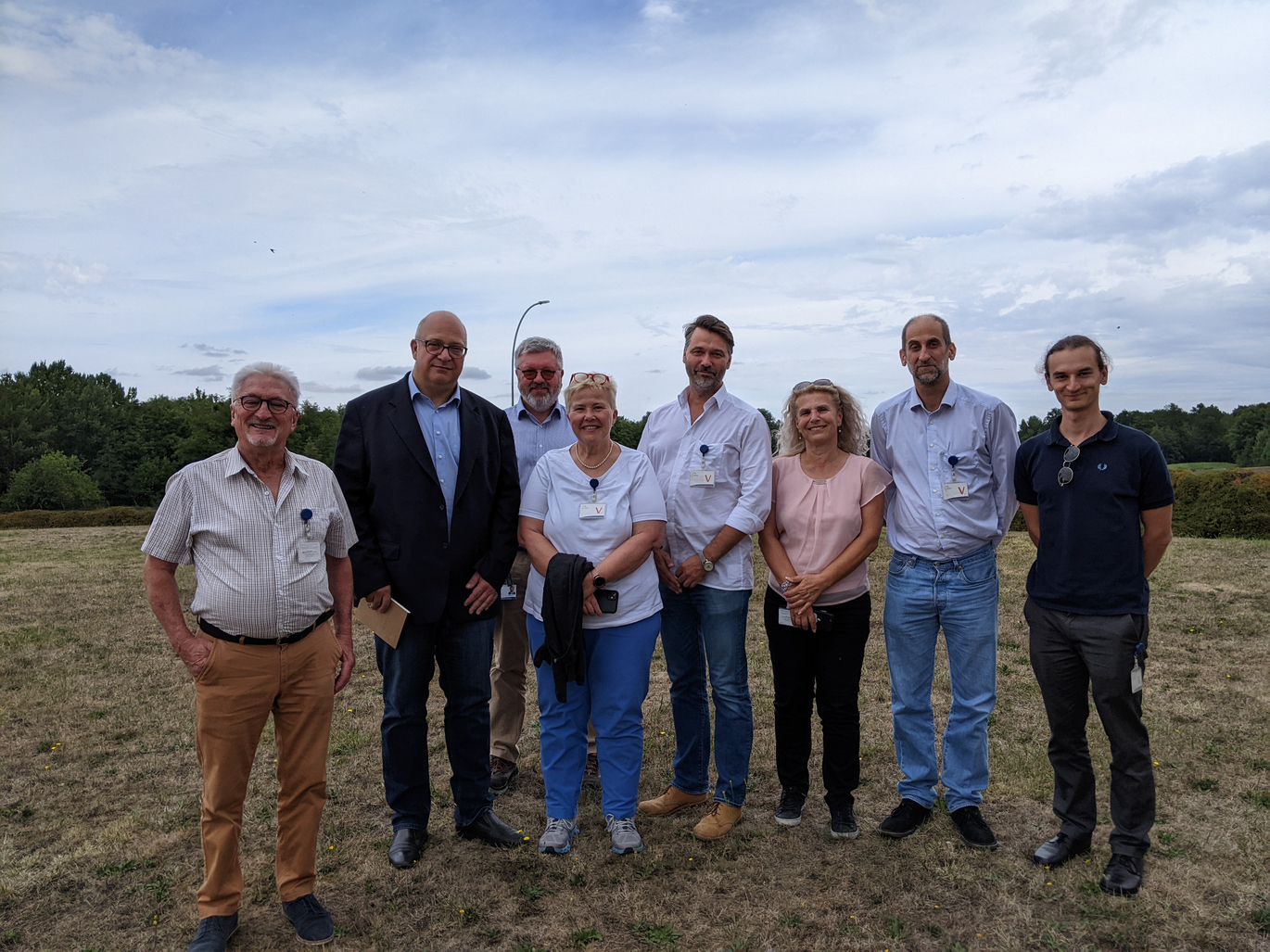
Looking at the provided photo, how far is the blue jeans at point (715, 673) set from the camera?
4.27m

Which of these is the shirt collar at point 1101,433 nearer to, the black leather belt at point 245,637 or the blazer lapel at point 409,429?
the blazer lapel at point 409,429

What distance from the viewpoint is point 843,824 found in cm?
432

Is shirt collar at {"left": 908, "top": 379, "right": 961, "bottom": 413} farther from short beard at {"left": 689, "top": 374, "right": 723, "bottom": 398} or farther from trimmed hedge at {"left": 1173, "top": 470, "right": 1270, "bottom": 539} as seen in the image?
trimmed hedge at {"left": 1173, "top": 470, "right": 1270, "bottom": 539}

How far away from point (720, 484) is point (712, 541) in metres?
0.30

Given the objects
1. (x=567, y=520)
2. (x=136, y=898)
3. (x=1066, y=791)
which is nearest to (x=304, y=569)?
(x=567, y=520)

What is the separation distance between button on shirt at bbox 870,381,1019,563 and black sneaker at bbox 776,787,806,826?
145cm

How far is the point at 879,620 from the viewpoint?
33.8 feet

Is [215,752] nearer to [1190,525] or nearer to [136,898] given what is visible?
[136,898]

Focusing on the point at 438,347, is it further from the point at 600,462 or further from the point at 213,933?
the point at 213,933

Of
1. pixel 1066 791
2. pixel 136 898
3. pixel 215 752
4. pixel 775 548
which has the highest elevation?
pixel 775 548

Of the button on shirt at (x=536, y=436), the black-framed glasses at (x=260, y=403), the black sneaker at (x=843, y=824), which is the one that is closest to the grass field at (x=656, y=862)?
the black sneaker at (x=843, y=824)

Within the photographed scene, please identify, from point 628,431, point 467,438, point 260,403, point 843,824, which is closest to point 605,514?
point 467,438

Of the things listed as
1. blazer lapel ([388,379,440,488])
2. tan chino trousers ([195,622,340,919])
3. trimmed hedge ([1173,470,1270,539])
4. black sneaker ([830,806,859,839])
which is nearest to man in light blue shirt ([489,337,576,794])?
blazer lapel ([388,379,440,488])

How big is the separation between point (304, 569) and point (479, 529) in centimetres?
99
